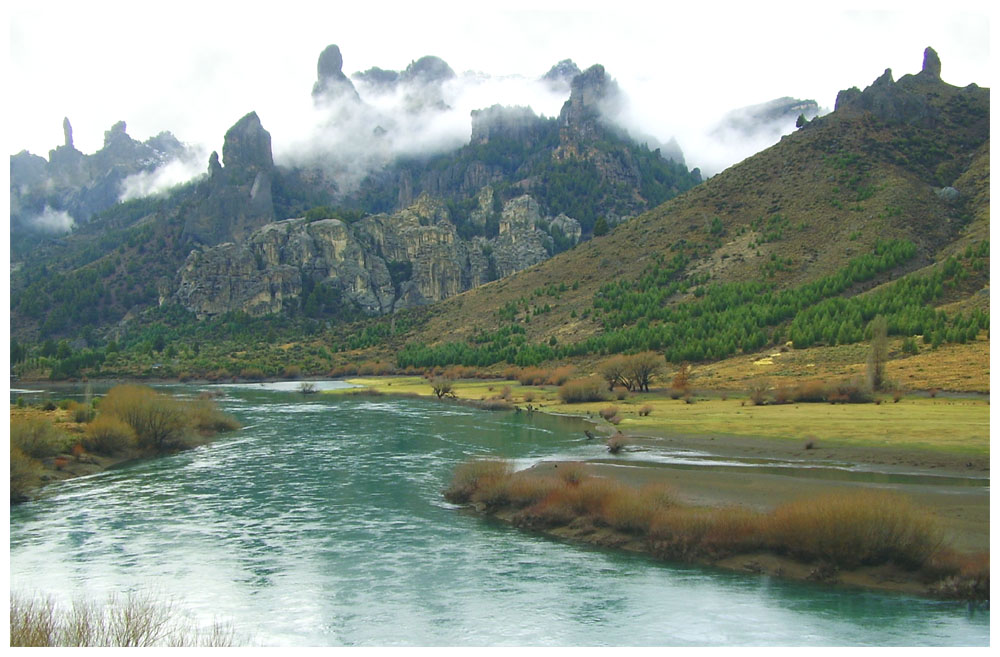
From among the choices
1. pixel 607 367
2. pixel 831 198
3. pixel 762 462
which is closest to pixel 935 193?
pixel 831 198

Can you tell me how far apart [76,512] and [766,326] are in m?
74.3

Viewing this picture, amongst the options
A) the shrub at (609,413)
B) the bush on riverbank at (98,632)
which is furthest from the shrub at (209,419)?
the bush on riverbank at (98,632)

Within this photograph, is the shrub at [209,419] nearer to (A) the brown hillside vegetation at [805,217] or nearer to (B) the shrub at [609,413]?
(B) the shrub at [609,413]

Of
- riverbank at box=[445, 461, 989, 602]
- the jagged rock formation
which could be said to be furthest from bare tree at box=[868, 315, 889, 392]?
the jagged rock formation

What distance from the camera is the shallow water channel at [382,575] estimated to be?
54.3ft

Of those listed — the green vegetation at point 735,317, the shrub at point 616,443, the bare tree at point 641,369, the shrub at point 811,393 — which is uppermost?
the green vegetation at point 735,317

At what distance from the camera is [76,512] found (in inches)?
1116

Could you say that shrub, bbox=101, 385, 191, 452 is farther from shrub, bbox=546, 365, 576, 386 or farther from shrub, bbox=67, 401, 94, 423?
shrub, bbox=546, 365, 576, 386

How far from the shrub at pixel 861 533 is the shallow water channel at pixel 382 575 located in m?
1.38

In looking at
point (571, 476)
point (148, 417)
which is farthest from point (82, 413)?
point (571, 476)

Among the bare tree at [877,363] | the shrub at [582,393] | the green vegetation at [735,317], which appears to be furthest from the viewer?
the green vegetation at [735,317]

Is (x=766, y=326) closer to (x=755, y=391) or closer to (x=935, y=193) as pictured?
(x=755, y=391)

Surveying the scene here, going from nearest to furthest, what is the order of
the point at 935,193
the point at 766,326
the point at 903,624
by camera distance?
1. the point at 903,624
2. the point at 766,326
3. the point at 935,193

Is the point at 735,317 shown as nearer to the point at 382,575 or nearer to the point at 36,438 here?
the point at 36,438
